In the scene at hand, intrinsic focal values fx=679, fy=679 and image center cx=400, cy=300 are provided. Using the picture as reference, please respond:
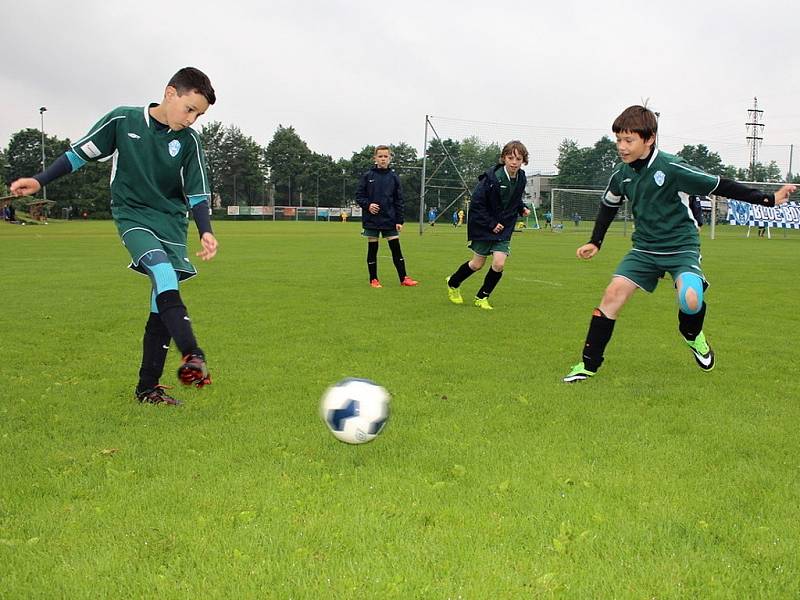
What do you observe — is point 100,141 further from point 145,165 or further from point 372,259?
point 372,259

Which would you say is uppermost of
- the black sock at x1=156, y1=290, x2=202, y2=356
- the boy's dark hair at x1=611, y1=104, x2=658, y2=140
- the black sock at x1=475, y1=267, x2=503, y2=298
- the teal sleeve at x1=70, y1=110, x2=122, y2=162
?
the boy's dark hair at x1=611, y1=104, x2=658, y2=140

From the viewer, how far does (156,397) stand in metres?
4.64

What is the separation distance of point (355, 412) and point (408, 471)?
1.38 ft

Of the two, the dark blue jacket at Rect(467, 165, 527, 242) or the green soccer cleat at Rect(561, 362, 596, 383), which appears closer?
the green soccer cleat at Rect(561, 362, 596, 383)

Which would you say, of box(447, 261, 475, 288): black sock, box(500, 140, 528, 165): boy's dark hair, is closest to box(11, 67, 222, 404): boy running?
box(500, 140, 528, 165): boy's dark hair

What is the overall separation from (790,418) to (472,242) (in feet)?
18.9

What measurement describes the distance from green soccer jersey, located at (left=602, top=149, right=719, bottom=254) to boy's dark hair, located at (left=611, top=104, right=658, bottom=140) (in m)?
0.27

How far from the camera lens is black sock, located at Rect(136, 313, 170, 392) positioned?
4754mm

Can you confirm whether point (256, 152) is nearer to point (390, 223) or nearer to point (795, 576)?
point (390, 223)

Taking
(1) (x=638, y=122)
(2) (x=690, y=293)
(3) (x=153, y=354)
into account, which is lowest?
(3) (x=153, y=354)

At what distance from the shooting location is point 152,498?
305 cm

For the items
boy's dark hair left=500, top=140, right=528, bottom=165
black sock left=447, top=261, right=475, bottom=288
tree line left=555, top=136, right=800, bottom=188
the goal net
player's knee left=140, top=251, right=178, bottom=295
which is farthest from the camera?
the goal net

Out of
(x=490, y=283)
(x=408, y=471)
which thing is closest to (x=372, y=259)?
(x=490, y=283)

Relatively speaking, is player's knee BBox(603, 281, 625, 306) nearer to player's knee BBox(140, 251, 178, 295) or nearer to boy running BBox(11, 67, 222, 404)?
boy running BBox(11, 67, 222, 404)
